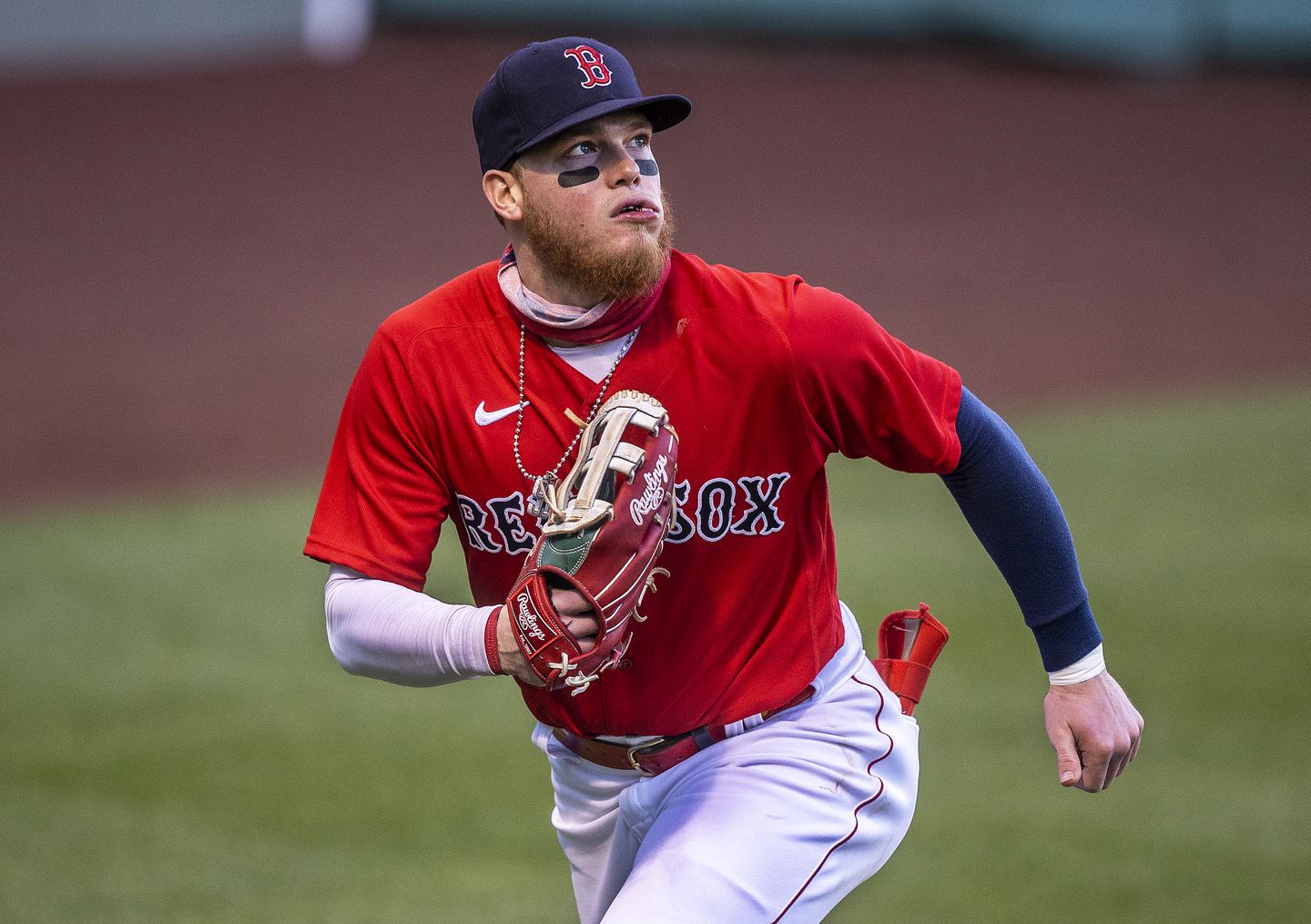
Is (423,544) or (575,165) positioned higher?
(575,165)

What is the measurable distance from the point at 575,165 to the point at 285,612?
4878 millimetres

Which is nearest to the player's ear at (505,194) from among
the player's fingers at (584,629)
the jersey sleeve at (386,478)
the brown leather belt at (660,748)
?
the jersey sleeve at (386,478)

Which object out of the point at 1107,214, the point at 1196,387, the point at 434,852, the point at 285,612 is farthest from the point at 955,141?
the point at 434,852

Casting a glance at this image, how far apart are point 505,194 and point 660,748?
111cm

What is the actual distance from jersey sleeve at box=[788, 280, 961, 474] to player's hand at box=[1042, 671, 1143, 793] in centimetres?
54

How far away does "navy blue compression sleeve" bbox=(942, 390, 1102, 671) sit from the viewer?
3.16 metres

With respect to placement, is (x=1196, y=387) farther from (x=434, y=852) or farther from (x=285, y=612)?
(x=434, y=852)

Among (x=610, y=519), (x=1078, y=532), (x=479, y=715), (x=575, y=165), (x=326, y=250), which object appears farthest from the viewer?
(x=326, y=250)

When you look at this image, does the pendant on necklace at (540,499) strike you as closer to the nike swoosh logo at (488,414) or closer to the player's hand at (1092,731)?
the nike swoosh logo at (488,414)

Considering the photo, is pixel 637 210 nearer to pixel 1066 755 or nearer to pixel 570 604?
pixel 570 604

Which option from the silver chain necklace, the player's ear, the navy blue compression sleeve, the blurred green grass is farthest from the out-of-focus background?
the player's ear

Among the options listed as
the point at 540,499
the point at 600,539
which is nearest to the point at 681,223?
the point at 540,499

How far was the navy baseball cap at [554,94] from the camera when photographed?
3035 millimetres

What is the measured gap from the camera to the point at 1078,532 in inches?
317
